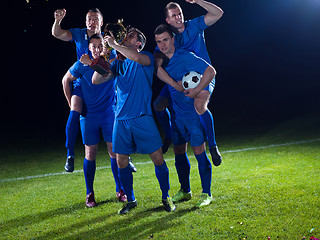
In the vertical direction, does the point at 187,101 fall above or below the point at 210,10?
below

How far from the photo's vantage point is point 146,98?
3.49 metres

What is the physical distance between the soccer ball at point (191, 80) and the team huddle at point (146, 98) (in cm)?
3

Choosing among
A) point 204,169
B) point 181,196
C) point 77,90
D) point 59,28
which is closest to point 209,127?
point 204,169

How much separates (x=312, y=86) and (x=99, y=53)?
1137 cm

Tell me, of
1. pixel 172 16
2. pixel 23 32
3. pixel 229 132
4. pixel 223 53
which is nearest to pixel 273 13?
pixel 223 53

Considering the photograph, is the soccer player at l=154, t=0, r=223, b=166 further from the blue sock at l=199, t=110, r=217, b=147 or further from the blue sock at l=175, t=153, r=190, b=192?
the blue sock at l=175, t=153, r=190, b=192

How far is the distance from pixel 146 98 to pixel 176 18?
34.8 inches

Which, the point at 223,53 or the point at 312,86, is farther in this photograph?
the point at 223,53

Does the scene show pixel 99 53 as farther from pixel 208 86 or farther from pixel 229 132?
pixel 229 132

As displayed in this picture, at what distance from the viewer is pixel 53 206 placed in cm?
412

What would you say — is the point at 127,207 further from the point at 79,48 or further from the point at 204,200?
the point at 79,48

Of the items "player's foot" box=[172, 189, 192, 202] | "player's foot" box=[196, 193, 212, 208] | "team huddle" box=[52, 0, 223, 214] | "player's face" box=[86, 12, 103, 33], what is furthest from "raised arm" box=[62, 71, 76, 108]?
"player's foot" box=[196, 193, 212, 208]

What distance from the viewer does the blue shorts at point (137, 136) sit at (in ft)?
11.3

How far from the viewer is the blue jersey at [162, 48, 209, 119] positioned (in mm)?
3643
